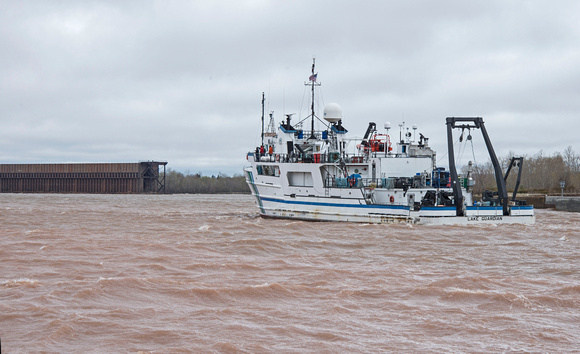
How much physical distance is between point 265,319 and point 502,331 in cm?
493

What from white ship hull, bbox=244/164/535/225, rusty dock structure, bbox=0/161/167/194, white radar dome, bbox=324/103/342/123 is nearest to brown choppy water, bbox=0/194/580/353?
white ship hull, bbox=244/164/535/225

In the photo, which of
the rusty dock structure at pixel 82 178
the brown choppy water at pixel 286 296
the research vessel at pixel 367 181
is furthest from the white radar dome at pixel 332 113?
the rusty dock structure at pixel 82 178

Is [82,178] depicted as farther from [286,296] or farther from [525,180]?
[286,296]

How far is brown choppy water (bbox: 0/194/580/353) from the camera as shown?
10992mm

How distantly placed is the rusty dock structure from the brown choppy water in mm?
99975

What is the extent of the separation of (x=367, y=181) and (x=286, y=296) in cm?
2492

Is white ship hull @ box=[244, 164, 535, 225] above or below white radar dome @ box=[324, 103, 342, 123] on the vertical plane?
below

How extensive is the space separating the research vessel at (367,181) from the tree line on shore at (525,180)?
35.2 ft

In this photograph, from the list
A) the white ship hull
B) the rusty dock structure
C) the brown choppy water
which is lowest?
the brown choppy water

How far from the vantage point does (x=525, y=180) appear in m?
99.2

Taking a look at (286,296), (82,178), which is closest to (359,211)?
(286,296)

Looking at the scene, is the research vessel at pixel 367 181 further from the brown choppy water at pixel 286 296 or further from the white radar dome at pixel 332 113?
the brown choppy water at pixel 286 296

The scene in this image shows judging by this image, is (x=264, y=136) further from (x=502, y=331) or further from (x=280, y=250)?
(x=502, y=331)

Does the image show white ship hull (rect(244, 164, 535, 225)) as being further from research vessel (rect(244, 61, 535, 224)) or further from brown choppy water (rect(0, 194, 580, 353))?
brown choppy water (rect(0, 194, 580, 353))
